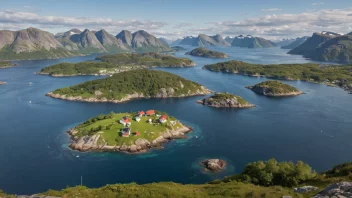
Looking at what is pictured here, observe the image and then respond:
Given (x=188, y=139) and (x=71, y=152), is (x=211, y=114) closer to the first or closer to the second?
(x=188, y=139)

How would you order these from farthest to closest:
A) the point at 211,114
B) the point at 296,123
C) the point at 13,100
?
1. the point at 13,100
2. the point at 211,114
3. the point at 296,123

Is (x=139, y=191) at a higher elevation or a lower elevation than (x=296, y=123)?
higher

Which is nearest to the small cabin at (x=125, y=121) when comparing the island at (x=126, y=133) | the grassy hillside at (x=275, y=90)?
the island at (x=126, y=133)

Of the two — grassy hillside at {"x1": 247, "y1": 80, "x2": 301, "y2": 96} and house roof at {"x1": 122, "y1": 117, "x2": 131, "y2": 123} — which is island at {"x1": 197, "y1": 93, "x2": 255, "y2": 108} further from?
house roof at {"x1": 122, "y1": 117, "x2": 131, "y2": 123}

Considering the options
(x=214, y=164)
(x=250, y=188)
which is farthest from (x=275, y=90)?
(x=250, y=188)

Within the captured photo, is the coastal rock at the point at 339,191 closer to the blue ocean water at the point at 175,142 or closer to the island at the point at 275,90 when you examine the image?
the blue ocean water at the point at 175,142

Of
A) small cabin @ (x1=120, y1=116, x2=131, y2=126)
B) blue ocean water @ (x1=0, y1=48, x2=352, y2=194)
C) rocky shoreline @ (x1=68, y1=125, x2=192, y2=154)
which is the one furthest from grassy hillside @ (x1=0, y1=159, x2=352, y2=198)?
small cabin @ (x1=120, y1=116, x2=131, y2=126)

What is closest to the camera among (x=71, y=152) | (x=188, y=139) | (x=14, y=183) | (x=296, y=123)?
(x=14, y=183)

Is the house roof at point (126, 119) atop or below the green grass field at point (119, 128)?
atop

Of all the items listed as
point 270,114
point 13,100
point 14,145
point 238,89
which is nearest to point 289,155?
point 270,114
